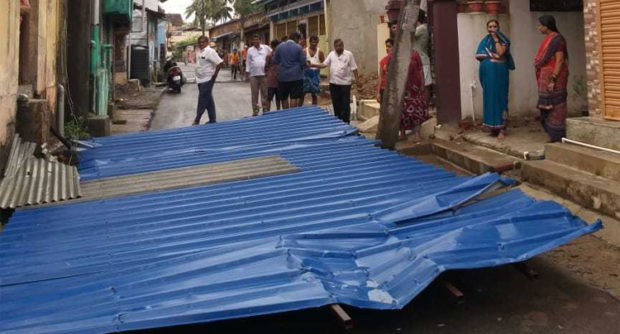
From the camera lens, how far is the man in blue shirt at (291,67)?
10930mm

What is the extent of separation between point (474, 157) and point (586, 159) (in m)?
1.65

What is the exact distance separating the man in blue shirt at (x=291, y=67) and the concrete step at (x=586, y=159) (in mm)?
5031

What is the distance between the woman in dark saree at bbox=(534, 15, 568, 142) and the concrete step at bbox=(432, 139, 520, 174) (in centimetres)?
61

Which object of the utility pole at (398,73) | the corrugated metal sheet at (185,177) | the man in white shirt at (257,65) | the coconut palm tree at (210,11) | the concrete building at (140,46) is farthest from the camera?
the coconut palm tree at (210,11)

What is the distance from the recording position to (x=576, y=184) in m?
6.04

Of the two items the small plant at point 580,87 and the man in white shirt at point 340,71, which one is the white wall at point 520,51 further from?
the man in white shirt at point 340,71

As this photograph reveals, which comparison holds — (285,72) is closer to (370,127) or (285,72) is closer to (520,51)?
(370,127)

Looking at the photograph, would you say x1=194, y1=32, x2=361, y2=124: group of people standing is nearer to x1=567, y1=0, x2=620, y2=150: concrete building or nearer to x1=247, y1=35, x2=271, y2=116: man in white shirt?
x1=247, y1=35, x2=271, y2=116: man in white shirt

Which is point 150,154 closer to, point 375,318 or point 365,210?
point 365,210

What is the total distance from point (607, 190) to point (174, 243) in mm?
3784

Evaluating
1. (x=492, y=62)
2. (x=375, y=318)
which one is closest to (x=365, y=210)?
(x=375, y=318)

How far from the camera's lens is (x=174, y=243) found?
13.5 ft

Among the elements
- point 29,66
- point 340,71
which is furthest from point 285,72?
point 29,66

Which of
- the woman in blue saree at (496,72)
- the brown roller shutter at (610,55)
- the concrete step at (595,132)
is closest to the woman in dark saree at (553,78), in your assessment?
the concrete step at (595,132)
